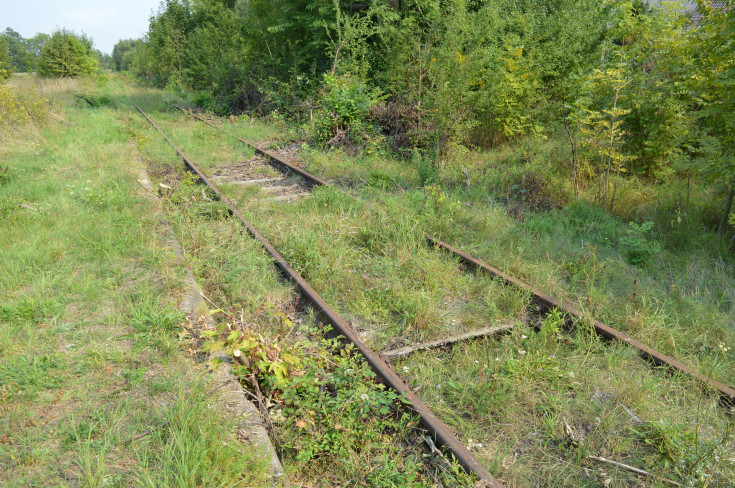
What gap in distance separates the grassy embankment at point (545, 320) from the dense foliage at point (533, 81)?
976 millimetres

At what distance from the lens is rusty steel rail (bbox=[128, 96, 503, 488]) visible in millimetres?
2502

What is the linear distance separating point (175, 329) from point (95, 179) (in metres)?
5.67

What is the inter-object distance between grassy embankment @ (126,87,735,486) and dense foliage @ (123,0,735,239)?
0.98 meters

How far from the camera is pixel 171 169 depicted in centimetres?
952

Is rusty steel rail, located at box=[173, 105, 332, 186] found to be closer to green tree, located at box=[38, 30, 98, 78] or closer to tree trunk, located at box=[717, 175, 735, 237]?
tree trunk, located at box=[717, 175, 735, 237]

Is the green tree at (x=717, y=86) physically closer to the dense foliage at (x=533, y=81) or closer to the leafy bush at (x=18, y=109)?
the dense foliage at (x=533, y=81)

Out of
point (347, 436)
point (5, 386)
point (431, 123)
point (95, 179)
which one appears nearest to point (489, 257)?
point (347, 436)

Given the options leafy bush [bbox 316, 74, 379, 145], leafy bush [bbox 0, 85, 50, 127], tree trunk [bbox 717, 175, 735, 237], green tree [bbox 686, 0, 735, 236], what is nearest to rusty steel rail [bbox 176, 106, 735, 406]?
green tree [bbox 686, 0, 735, 236]

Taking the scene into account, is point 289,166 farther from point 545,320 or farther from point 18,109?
point 18,109

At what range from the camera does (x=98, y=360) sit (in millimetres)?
3268

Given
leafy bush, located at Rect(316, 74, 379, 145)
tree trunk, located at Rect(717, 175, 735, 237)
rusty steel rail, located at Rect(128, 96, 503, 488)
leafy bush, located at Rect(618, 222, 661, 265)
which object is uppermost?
leafy bush, located at Rect(316, 74, 379, 145)

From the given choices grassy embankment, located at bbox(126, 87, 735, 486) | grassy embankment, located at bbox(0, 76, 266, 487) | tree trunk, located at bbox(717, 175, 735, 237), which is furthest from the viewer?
tree trunk, located at bbox(717, 175, 735, 237)

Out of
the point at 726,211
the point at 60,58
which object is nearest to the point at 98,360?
the point at 726,211

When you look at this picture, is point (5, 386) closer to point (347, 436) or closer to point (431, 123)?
point (347, 436)
